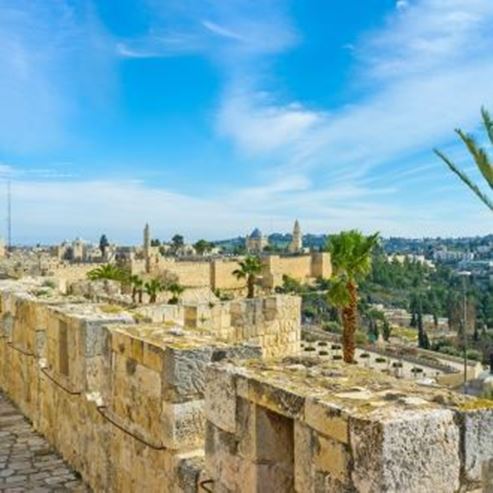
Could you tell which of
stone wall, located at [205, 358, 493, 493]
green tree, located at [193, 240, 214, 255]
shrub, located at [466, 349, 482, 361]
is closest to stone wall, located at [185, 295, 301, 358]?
stone wall, located at [205, 358, 493, 493]

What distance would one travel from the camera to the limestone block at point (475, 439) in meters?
2.23

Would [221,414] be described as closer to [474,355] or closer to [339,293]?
[339,293]

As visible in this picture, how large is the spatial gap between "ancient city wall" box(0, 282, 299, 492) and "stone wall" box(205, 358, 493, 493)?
468 mm

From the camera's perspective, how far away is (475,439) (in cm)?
224

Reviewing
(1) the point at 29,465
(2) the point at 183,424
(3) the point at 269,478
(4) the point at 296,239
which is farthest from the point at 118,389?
(4) the point at 296,239

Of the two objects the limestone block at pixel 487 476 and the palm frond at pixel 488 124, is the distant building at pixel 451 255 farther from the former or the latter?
the limestone block at pixel 487 476

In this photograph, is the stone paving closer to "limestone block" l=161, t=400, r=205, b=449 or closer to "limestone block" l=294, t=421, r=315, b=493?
"limestone block" l=161, t=400, r=205, b=449

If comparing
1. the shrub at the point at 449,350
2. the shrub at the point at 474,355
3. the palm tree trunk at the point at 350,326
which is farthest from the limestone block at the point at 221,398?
the shrub at the point at 449,350

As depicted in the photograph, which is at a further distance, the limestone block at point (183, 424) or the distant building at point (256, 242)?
the distant building at point (256, 242)

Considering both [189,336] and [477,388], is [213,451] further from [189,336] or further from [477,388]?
[477,388]

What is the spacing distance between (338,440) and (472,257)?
16238 cm

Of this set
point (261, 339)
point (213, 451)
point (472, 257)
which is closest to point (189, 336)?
point (213, 451)

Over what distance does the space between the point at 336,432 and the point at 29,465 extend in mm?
3729

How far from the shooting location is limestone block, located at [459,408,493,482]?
223cm
